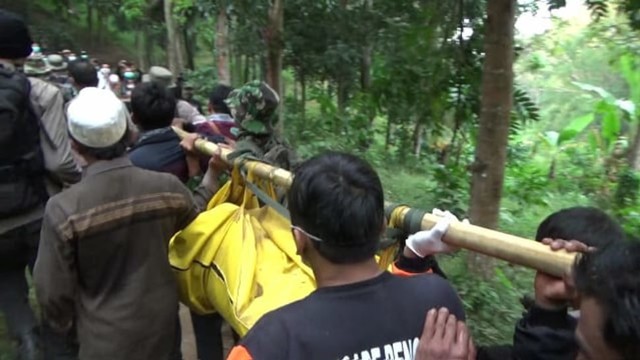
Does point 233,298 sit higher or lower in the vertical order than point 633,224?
higher

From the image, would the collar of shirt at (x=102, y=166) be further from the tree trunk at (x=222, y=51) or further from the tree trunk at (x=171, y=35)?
the tree trunk at (x=171, y=35)

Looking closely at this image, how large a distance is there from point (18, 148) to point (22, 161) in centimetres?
7

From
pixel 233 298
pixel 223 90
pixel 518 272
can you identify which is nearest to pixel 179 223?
pixel 233 298

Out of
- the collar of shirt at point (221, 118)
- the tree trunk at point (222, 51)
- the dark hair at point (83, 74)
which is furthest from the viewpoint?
the tree trunk at point (222, 51)

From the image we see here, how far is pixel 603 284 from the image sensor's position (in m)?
1.16

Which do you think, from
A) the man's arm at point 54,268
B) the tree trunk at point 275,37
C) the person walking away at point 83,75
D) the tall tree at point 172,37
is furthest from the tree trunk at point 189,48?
the man's arm at point 54,268

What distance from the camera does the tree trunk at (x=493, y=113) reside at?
3803mm

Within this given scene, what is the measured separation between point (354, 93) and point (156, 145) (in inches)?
285

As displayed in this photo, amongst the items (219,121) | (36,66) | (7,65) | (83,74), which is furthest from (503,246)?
(36,66)

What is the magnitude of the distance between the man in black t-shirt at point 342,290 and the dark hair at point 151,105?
77.2 inches

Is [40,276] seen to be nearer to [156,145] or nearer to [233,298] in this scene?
[233,298]

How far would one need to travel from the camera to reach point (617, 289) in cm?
112

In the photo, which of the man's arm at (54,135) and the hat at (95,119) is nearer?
the hat at (95,119)

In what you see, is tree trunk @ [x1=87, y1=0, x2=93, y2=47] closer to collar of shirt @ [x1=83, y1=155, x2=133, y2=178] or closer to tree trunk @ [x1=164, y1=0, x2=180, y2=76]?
tree trunk @ [x1=164, y1=0, x2=180, y2=76]
